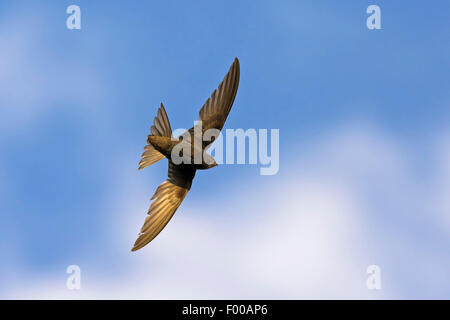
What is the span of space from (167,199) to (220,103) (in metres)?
1.97

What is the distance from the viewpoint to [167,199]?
29.7 feet

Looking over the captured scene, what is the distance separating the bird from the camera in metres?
8.32

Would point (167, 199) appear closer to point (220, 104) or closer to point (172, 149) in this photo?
point (172, 149)

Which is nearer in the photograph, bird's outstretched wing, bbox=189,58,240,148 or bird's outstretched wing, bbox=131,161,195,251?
bird's outstretched wing, bbox=189,58,240,148

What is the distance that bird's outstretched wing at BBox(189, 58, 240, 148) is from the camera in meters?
8.38

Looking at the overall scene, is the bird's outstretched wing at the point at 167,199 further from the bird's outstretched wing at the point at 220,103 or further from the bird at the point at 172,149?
the bird's outstretched wing at the point at 220,103

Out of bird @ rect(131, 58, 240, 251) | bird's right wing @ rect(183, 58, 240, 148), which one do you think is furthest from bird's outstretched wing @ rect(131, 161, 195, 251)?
bird's right wing @ rect(183, 58, 240, 148)

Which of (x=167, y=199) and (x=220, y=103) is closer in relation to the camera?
(x=220, y=103)

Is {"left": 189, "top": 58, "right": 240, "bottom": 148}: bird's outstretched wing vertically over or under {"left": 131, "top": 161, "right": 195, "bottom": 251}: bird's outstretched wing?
over

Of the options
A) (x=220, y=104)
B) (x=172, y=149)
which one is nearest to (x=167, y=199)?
(x=172, y=149)

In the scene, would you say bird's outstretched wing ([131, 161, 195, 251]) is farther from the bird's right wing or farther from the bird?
the bird's right wing

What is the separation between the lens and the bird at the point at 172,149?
8320 mm

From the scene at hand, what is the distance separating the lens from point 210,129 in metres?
8.61

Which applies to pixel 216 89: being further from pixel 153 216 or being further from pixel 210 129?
pixel 153 216
